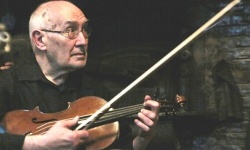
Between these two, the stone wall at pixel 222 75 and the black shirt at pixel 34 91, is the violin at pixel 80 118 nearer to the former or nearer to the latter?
the black shirt at pixel 34 91

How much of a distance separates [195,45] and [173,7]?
34 centimetres

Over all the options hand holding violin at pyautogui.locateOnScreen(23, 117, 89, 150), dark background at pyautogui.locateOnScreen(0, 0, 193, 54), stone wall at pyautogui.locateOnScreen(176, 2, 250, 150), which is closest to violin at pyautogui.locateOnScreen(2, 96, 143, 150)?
hand holding violin at pyautogui.locateOnScreen(23, 117, 89, 150)

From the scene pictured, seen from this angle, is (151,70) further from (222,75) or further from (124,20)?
(124,20)

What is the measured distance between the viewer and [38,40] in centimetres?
164

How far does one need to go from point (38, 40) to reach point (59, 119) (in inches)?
14.1

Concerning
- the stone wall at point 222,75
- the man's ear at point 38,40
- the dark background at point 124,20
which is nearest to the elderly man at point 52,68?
the man's ear at point 38,40

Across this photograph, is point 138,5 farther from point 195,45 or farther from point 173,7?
point 195,45

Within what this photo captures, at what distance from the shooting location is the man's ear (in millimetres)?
1635

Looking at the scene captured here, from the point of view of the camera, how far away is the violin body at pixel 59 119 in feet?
4.87

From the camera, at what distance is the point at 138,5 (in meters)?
2.75

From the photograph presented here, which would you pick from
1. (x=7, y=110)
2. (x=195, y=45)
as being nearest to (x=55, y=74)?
(x=7, y=110)

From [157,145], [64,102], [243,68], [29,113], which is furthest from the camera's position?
[157,145]

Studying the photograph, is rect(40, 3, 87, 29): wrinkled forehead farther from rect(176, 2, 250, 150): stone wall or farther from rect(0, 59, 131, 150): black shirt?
rect(176, 2, 250, 150): stone wall

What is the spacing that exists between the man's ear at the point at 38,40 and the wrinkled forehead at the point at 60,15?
0.20ft
